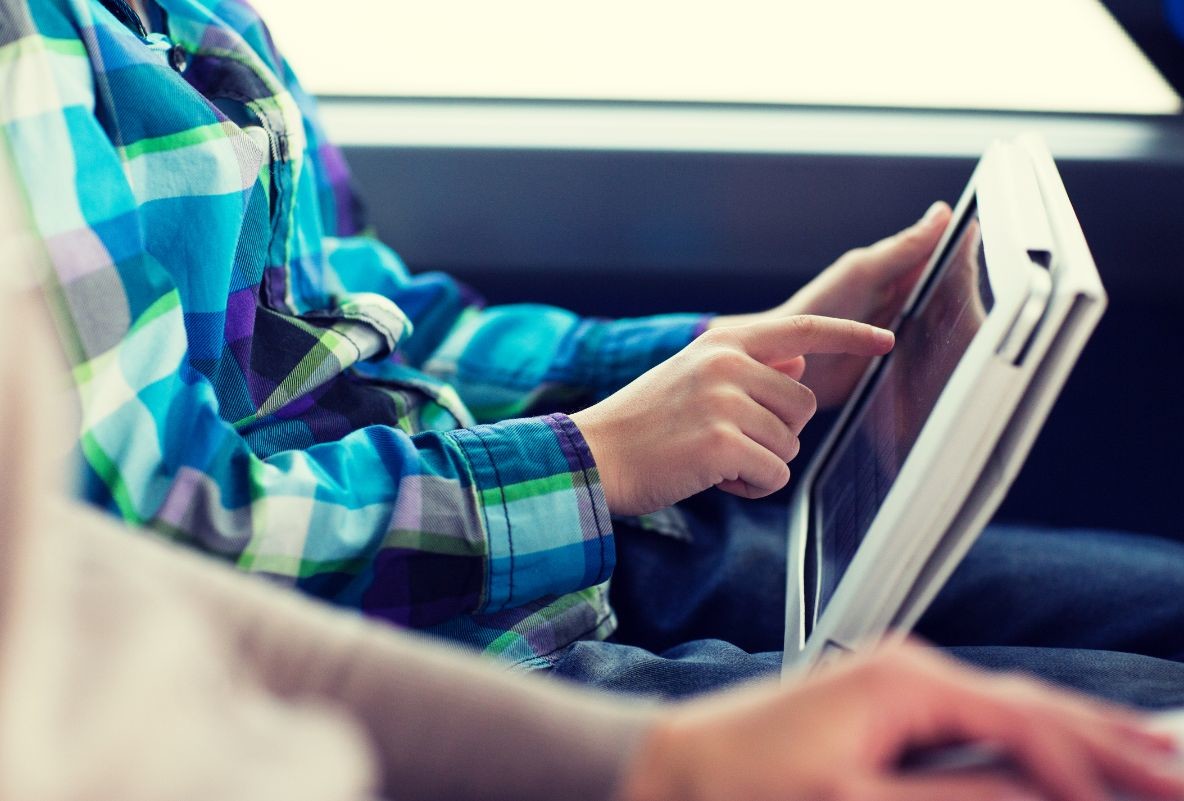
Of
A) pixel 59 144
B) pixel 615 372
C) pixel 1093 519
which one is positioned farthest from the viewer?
pixel 1093 519

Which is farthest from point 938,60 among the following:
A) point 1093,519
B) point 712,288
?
point 1093,519

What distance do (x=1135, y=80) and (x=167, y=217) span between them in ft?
3.13

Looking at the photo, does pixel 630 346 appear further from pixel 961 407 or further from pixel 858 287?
pixel 961 407

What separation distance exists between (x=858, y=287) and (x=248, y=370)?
44 centimetres

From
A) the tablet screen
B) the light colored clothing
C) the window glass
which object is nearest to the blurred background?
the window glass

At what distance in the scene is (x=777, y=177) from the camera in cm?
100

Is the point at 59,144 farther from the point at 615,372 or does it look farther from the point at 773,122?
the point at 773,122

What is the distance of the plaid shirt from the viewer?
0.53m

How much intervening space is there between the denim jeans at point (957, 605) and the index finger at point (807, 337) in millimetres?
188

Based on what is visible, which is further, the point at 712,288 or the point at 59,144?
the point at 712,288

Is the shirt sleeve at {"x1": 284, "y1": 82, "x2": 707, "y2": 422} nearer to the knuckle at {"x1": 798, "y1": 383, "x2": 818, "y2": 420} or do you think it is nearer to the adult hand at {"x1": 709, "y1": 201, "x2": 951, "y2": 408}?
the adult hand at {"x1": 709, "y1": 201, "x2": 951, "y2": 408}

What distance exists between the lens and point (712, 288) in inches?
40.6

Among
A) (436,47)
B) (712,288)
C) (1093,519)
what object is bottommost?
(1093,519)

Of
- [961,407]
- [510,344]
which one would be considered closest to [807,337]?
[961,407]
